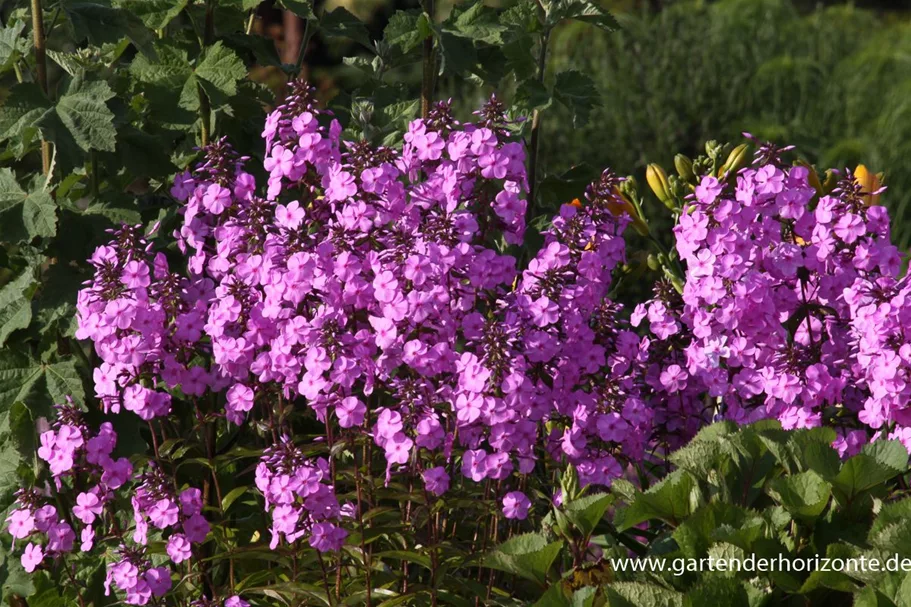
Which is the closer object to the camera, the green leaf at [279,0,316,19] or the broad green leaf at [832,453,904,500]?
the broad green leaf at [832,453,904,500]

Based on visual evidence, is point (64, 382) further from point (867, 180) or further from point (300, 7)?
point (867, 180)

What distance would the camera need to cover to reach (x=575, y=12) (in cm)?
288

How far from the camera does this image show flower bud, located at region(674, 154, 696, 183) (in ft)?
9.39

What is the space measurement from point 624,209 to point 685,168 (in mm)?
196

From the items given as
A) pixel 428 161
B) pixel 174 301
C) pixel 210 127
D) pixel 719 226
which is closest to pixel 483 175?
pixel 428 161

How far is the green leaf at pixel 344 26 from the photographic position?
9.90ft

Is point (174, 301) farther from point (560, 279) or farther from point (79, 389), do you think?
point (560, 279)

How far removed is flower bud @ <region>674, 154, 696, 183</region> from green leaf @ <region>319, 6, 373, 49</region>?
833 millimetres

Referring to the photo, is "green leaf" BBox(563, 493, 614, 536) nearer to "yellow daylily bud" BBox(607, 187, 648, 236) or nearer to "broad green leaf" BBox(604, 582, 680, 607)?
"broad green leaf" BBox(604, 582, 680, 607)

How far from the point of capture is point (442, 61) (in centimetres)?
284

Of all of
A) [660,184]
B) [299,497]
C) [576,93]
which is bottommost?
[299,497]

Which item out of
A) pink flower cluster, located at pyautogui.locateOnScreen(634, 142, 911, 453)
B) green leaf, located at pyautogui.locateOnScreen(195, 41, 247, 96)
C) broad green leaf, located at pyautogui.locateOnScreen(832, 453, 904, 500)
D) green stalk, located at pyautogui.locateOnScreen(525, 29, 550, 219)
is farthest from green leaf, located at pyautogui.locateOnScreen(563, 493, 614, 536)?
green leaf, located at pyautogui.locateOnScreen(195, 41, 247, 96)

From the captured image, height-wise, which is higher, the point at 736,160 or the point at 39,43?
the point at 39,43

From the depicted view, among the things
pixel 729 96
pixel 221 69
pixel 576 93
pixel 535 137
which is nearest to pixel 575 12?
pixel 576 93
